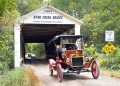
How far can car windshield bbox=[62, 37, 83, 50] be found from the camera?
1134 centimetres

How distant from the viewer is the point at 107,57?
49.0ft

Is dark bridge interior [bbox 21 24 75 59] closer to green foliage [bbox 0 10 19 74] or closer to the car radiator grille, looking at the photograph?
green foliage [bbox 0 10 19 74]

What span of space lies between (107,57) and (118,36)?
11546 mm

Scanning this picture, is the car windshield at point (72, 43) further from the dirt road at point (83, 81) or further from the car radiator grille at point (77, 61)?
the dirt road at point (83, 81)

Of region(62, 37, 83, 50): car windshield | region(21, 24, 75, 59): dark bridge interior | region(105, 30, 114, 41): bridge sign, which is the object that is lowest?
region(62, 37, 83, 50): car windshield

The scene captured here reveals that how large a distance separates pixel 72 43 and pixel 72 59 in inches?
58.6

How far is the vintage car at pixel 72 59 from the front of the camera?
10212 mm

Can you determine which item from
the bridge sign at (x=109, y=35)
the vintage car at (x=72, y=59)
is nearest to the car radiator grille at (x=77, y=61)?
the vintage car at (x=72, y=59)

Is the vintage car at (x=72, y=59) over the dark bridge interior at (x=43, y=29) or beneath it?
beneath

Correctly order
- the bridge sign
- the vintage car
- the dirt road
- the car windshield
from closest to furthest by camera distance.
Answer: the dirt road, the vintage car, the car windshield, the bridge sign

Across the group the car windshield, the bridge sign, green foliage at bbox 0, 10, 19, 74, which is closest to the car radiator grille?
the car windshield

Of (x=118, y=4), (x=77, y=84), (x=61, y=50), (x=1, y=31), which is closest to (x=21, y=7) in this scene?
(x=118, y=4)

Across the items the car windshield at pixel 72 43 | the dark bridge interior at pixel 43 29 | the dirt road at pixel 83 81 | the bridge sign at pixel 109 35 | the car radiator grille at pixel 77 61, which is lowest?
the dirt road at pixel 83 81

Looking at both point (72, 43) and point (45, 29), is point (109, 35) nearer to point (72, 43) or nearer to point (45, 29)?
point (72, 43)
